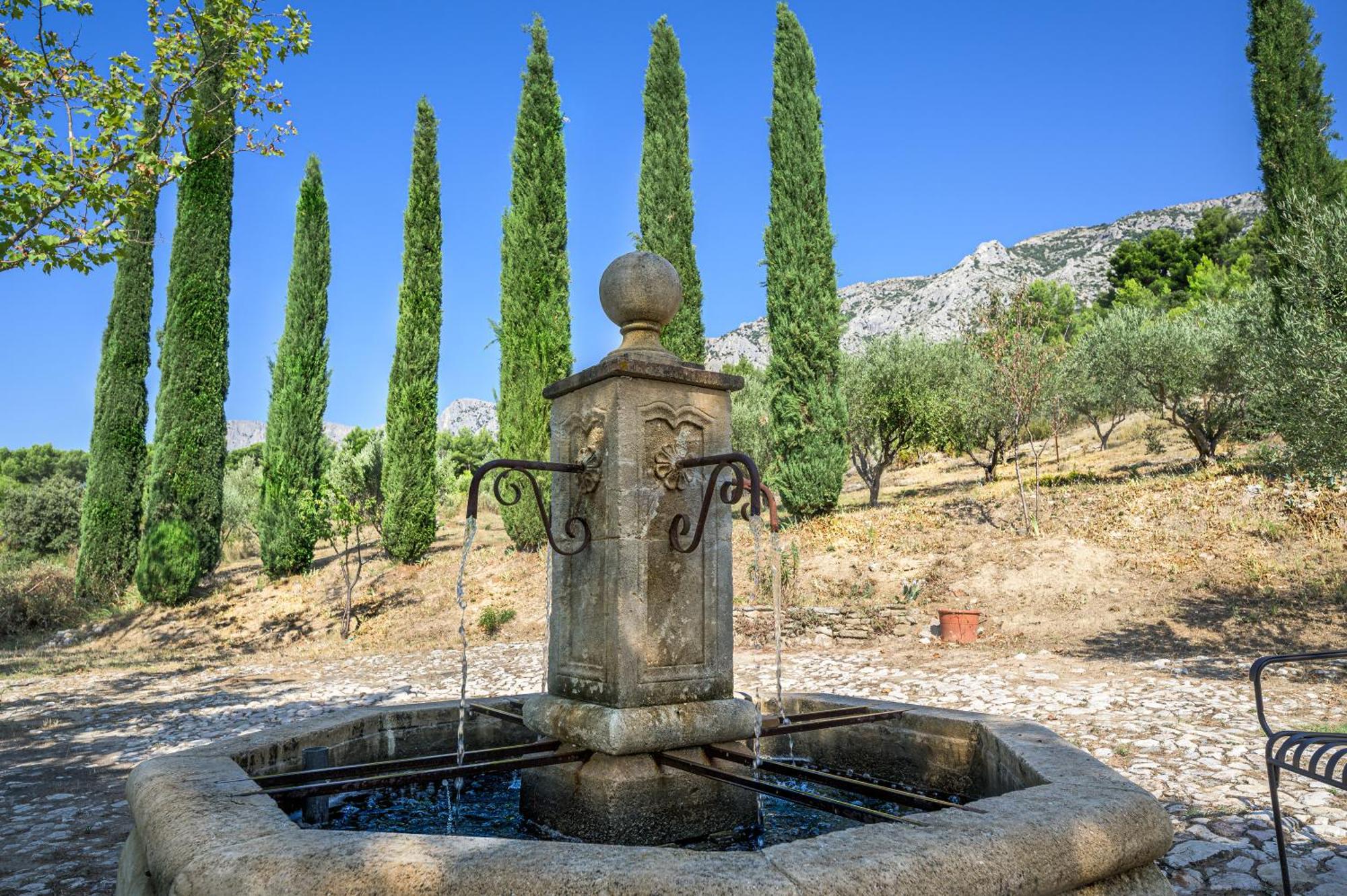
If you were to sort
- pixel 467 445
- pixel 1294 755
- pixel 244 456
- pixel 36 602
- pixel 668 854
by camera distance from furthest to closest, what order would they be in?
pixel 467 445 → pixel 244 456 → pixel 36 602 → pixel 1294 755 → pixel 668 854

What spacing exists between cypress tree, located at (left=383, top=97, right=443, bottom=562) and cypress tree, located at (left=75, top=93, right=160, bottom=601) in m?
5.24

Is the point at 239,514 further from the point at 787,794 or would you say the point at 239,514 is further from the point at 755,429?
the point at 787,794

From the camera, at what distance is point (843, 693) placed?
7.87 metres

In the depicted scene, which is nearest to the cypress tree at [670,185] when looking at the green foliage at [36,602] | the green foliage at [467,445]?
the green foliage at [36,602]

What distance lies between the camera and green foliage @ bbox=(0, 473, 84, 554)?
2156 centimetres

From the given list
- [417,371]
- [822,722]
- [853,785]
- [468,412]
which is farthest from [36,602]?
[468,412]

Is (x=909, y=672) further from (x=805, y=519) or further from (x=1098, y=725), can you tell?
(x=805, y=519)

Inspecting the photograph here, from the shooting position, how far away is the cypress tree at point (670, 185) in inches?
712

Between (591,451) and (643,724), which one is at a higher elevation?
(591,451)

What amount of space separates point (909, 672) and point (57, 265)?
8.78 m

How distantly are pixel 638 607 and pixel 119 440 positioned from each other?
59.4 ft

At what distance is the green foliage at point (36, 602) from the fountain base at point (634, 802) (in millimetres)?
16764

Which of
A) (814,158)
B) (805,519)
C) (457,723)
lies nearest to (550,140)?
(814,158)

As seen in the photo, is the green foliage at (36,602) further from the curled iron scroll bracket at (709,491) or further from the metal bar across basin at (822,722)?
the metal bar across basin at (822,722)
